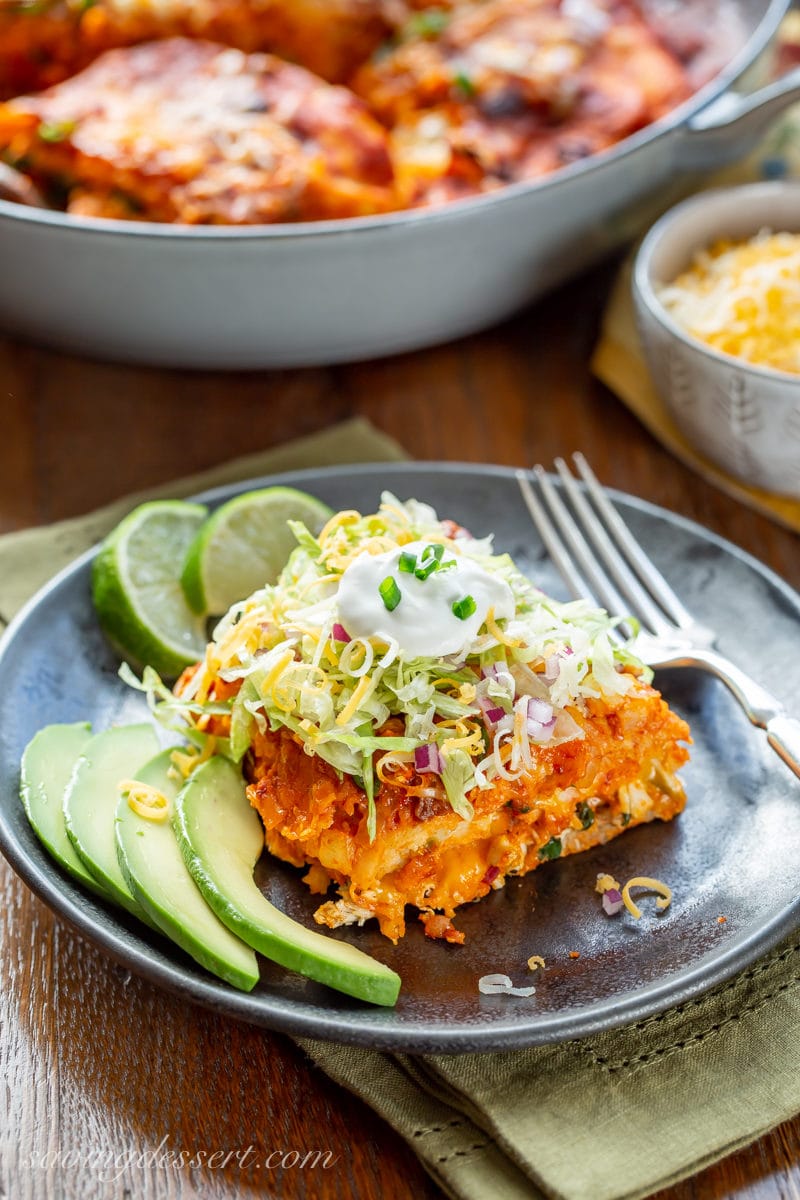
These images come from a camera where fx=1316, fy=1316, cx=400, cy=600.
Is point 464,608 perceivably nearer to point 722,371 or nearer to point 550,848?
point 550,848

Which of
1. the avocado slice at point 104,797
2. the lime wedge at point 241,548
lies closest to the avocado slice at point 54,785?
the avocado slice at point 104,797

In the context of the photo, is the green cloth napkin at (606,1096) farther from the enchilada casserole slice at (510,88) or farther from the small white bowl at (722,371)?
the enchilada casserole slice at (510,88)

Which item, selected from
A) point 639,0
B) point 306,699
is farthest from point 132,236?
point 639,0

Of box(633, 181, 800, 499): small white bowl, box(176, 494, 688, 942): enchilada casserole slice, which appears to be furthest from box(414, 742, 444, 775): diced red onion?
box(633, 181, 800, 499): small white bowl

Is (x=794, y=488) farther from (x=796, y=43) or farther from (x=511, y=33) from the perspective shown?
(x=796, y=43)

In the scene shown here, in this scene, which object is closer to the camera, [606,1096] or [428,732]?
[606,1096]

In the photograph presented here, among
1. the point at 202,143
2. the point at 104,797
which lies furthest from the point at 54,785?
the point at 202,143
